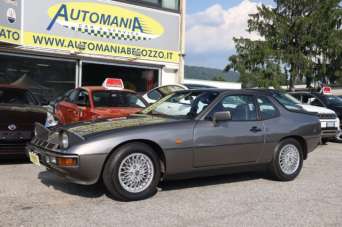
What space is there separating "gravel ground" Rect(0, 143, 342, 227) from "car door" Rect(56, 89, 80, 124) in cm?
257

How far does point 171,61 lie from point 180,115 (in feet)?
41.4

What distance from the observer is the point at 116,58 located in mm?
16766

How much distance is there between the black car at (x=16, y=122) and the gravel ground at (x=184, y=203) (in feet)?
1.49

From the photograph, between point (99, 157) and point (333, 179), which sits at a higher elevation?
point (99, 157)

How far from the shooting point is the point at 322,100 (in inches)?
549

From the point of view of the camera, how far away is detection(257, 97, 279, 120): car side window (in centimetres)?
679

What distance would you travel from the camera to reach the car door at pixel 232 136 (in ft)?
19.6

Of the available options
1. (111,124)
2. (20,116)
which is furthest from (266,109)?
(20,116)

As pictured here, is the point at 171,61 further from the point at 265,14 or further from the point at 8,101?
the point at 265,14

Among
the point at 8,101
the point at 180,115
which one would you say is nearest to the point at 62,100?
the point at 8,101

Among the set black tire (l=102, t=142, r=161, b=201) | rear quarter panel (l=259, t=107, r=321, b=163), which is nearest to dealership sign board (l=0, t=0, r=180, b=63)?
black tire (l=102, t=142, r=161, b=201)

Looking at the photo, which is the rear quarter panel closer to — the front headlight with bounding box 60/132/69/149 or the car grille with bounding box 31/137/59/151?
the front headlight with bounding box 60/132/69/149

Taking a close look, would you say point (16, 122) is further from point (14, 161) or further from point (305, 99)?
point (305, 99)

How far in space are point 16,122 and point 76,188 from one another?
2252 mm
